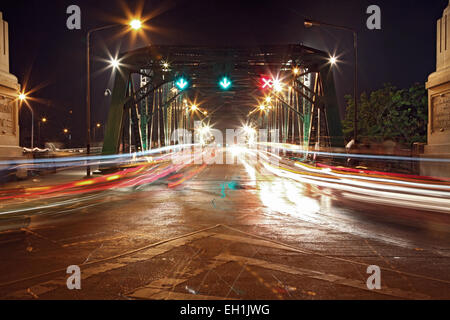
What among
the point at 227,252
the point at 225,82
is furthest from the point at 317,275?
the point at 225,82

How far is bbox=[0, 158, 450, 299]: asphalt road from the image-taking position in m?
4.44

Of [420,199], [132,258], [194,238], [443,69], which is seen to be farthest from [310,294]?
[443,69]

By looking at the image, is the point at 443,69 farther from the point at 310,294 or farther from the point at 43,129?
the point at 43,129

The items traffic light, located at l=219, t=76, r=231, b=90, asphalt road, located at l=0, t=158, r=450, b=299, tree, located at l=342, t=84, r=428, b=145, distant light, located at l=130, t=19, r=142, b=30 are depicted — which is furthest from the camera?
tree, located at l=342, t=84, r=428, b=145

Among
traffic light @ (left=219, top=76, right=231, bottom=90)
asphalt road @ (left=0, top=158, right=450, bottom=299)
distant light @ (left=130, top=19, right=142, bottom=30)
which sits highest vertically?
distant light @ (left=130, top=19, right=142, bottom=30)

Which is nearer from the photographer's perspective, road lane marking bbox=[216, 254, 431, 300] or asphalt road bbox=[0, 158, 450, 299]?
road lane marking bbox=[216, 254, 431, 300]

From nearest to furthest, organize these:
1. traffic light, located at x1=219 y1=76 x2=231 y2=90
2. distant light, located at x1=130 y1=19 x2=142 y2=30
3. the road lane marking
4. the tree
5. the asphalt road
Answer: the road lane marking, the asphalt road, distant light, located at x1=130 y1=19 x2=142 y2=30, traffic light, located at x1=219 y1=76 x2=231 y2=90, the tree

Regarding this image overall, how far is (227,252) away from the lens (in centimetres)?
611

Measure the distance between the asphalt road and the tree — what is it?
3745 cm

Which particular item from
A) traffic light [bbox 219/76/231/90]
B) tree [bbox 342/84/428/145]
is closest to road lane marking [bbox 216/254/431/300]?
traffic light [bbox 219/76/231/90]

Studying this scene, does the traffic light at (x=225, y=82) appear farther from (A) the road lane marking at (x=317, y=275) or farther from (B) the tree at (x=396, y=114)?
(B) the tree at (x=396, y=114)

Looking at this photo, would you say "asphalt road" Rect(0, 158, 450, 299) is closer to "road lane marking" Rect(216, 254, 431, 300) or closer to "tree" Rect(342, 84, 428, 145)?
"road lane marking" Rect(216, 254, 431, 300)
